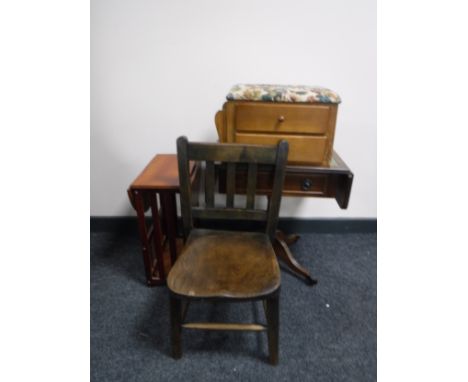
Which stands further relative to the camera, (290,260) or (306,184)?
(290,260)

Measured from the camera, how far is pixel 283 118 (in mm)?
1212

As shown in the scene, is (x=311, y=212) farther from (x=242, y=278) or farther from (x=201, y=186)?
(x=242, y=278)

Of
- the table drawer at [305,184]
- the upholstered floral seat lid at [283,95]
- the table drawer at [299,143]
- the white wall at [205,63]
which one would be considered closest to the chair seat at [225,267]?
the table drawer at [305,184]

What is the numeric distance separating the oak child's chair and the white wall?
0.72 metres

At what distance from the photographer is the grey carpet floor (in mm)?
1166

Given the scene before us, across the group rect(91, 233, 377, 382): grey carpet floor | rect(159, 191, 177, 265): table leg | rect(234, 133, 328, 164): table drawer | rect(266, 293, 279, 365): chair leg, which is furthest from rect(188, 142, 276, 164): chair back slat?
rect(91, 233, 377, 382): grey carpet floor

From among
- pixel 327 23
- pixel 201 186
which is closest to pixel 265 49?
pixel 327 23

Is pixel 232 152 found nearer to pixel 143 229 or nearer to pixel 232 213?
pixel 232 213

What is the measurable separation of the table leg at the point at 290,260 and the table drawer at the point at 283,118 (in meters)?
0.78

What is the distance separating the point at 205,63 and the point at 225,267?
4.03ft

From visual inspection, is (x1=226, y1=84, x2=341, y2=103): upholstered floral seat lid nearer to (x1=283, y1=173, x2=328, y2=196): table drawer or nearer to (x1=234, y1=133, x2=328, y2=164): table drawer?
(x1=234, y1=133, x2=328, y2=164): table drawer

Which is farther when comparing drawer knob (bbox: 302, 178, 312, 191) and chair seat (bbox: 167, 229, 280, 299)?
drawer knob (bbox: 302, 178, 312, 191)

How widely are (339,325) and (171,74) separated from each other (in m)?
1.70

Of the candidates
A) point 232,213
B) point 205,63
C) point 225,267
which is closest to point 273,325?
point 225,267
